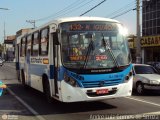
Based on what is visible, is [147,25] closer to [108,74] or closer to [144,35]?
[144,35]

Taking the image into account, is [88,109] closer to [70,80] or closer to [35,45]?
[70,80]

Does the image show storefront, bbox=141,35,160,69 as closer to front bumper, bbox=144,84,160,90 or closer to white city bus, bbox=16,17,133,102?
front bumper, bbox=144,84,160,90

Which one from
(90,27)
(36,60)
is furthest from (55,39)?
(36,60)

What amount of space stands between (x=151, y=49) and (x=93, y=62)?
40.8 meters

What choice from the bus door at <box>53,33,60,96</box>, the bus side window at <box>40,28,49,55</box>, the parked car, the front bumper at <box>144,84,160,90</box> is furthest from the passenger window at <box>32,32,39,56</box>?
the front bumper at <box>144,84,160,90</box>

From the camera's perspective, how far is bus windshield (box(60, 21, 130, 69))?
1138 cm

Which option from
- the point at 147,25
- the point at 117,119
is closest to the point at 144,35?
the point at 147,25

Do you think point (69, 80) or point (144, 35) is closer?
point (69, 80)

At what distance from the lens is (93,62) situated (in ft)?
37.4

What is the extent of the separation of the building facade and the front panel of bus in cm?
3623

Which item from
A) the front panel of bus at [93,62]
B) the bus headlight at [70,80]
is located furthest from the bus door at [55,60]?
the bus headlight at [70,80]

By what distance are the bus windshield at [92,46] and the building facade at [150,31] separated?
119 ft

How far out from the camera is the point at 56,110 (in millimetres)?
12055

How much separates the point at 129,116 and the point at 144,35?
145ft
